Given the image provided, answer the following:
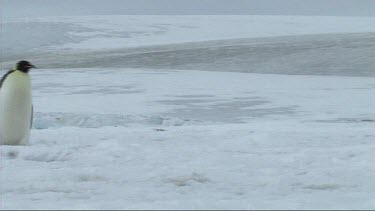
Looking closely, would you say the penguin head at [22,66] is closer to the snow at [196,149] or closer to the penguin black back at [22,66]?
the penguin black back at [22,66]

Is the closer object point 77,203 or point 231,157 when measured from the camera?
point 77,203

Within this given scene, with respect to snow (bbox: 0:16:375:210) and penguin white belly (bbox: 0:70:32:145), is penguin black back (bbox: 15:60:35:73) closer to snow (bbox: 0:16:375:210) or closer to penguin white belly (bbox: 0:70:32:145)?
penguin white belly (bbox: 0:70:32:145)

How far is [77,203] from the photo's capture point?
89.1 inches

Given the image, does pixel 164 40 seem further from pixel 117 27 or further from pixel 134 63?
pixel 134 63

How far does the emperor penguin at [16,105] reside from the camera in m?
3.79

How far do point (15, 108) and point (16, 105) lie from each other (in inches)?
0.8

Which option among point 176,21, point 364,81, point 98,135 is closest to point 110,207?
point 98,135

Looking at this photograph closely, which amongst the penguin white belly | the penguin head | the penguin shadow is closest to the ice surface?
the penguin white belly

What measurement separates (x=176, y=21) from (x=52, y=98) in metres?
20.0

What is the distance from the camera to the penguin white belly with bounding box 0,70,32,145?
379 cm

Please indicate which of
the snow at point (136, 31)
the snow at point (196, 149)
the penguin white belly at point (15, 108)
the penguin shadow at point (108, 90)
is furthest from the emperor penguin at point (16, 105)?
the snow at point (136, 31)

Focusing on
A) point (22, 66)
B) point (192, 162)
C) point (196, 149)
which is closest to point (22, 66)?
point (22, 66)

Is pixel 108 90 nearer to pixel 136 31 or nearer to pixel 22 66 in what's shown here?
pixel 22 66

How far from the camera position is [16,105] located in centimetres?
388
